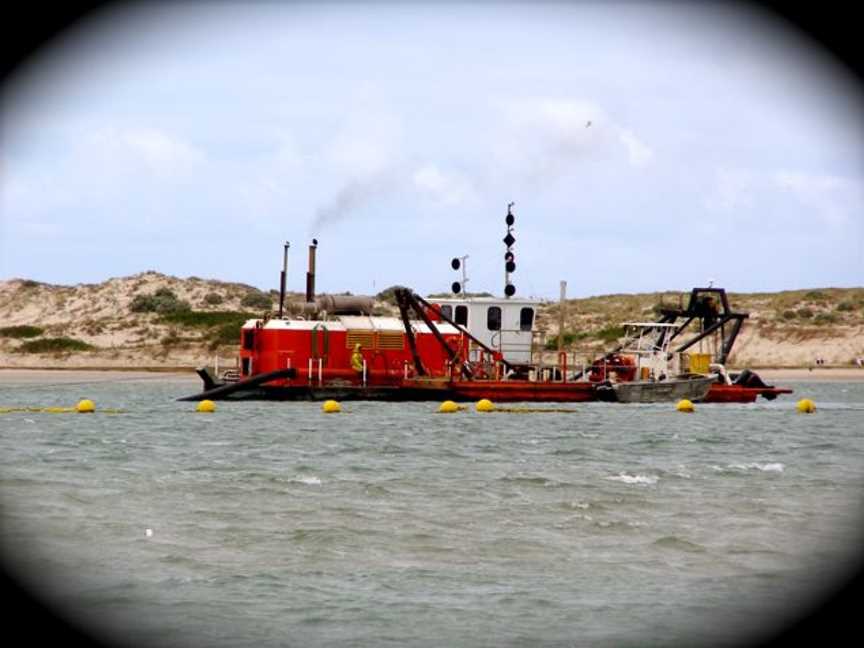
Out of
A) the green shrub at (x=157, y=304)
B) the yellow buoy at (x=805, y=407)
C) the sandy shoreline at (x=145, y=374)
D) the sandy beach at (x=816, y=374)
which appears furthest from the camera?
the green shrub at (x=157, y=304)

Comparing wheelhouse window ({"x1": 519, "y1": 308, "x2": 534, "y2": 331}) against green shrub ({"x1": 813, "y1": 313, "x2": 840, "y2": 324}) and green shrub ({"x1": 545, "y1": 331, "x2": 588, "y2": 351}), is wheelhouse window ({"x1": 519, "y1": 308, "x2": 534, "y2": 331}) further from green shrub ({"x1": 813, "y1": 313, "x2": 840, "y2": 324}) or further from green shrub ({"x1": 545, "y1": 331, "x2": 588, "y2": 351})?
green shrub ({"x1": 813, "y1": 313, "x2": 840, "y2": 324})

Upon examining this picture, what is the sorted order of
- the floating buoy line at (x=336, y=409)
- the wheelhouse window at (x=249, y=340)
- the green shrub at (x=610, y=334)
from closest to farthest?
the floating buoy line at (x=336, y=409) < the wheelhouse window at (x=249, y=340) < the green shrub at (x=610, y=334)

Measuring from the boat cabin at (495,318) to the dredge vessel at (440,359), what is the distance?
3 cm

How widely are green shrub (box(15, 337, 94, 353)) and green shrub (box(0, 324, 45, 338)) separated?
1828 millimetres

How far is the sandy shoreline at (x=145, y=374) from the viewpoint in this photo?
58.2m

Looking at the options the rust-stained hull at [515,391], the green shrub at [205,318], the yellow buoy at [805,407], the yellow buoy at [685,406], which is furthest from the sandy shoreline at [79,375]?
the yellow buoy at [805,407]

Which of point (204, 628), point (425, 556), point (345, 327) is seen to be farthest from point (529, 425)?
point (204, 628)

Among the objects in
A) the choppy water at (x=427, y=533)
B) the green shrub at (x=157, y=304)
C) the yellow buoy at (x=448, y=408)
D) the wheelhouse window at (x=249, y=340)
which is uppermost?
the green shrub at (x=157, y=304)

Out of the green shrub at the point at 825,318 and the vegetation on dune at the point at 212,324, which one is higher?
the green shrub at the point at 825,318

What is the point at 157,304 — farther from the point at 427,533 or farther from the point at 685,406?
the point at 427,533

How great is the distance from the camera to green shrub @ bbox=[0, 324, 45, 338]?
235ft

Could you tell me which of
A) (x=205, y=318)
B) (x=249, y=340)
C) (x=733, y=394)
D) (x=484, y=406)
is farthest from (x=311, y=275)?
(x=205, y=318)

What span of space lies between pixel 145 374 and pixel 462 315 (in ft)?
90.4

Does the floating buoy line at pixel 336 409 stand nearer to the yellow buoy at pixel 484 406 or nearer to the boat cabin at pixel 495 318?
the yellow buoy at pixel 484 406
